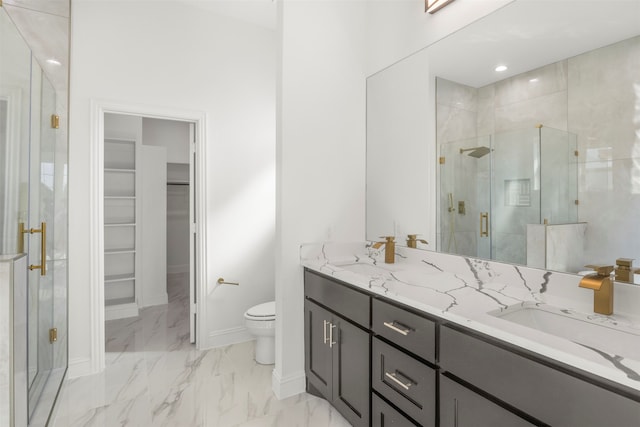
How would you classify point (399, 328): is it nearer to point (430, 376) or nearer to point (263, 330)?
point (430, 376)

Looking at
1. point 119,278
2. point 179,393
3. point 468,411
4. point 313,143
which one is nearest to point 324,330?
point 468,411

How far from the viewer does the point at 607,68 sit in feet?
4.03

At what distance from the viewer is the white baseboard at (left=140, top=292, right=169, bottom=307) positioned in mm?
4039

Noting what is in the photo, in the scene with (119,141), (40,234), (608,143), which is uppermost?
(119,141)

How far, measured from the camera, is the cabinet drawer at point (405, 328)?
1.24m

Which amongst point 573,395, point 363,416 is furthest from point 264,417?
point 573,395

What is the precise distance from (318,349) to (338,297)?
0.46 meters

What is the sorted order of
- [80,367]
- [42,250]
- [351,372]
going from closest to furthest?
1. [351,372]
2. [42,250]
3. [80,367]

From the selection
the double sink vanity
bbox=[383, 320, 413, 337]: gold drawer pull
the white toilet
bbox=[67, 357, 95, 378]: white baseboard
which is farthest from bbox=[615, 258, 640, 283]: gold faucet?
bbox=[67, 357, 95, 378]: white baseboard

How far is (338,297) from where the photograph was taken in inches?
71.6

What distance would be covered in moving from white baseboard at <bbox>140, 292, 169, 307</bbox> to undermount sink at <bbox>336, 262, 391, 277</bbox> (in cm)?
299

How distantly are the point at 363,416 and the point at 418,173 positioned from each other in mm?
A: 1401

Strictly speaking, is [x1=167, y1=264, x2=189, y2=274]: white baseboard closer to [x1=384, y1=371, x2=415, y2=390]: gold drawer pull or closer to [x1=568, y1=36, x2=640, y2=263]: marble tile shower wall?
[x1=384, y1=371, x2=415, y2=390]: gold drawer pull

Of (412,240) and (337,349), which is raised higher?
(412,240)
